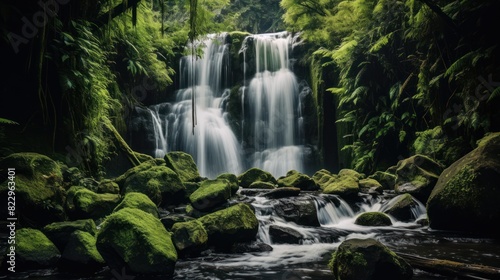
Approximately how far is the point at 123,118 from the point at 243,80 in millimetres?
6700

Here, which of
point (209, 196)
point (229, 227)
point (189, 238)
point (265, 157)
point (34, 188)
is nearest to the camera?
point (189, 238)

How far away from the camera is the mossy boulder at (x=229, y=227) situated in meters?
6.17

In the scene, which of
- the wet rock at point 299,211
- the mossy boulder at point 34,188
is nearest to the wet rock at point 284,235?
the wet rock at point 299,211

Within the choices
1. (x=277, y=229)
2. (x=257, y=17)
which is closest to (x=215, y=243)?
(x=277, y=229)

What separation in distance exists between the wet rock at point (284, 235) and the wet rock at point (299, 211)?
1.07 metres

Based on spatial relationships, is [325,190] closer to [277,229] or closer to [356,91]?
[277,229]

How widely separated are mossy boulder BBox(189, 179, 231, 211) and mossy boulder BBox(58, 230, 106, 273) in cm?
290

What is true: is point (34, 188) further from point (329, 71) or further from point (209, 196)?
point (329, 71)

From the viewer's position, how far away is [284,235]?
6.91m

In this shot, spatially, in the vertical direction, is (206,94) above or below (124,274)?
above

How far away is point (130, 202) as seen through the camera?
626cm

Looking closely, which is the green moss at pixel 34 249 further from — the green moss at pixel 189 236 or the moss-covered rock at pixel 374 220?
the moss-covered rock at pixel 374 220

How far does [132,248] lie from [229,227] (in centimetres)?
192

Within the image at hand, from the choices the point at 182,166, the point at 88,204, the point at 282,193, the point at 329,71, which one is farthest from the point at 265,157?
the point at 88,204
